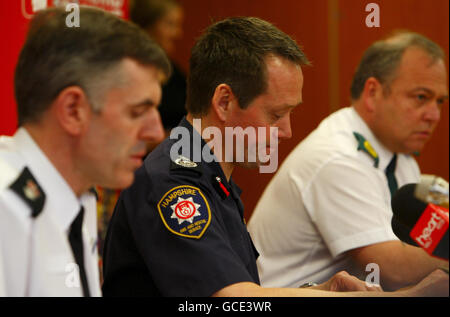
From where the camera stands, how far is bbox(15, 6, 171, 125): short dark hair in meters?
1.06

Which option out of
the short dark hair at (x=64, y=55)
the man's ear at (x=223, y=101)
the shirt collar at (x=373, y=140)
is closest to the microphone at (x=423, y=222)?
the man's ear at (x=223, y=101)

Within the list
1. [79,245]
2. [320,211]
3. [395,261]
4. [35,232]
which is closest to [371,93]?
[320,211]

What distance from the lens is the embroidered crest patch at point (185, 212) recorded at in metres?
1.36

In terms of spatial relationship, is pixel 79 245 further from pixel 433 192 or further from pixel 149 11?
pixel 149 11

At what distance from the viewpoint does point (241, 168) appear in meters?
1.72

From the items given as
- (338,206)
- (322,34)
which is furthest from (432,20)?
(338,206)

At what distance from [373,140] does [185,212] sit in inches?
42.8

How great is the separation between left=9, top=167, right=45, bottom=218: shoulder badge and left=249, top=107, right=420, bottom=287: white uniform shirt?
1108 mm

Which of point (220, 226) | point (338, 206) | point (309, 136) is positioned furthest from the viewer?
point (309, 136)

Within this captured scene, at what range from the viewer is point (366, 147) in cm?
216

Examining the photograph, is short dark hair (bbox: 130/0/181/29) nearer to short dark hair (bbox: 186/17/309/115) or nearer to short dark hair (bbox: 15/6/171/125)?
short dark hair (bbox: 186/17/309/115)

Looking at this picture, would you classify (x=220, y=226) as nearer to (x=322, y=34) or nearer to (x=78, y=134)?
(x=78, y=134)
